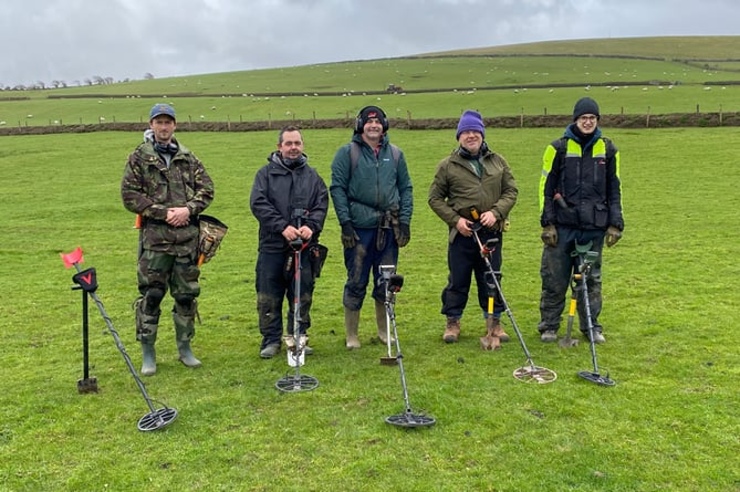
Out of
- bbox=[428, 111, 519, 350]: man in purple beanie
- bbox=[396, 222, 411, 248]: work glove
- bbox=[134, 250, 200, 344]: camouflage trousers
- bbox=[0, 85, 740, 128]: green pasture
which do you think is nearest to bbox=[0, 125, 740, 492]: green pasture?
bbox=[134, 250, 200, 344]: camouflage trousers

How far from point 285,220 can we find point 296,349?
5.47 ft

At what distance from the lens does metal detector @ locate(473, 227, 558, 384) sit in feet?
21.0

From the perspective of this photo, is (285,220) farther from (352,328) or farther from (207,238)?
(352,328)

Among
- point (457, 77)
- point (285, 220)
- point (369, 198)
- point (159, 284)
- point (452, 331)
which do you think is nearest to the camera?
point (159, 284)

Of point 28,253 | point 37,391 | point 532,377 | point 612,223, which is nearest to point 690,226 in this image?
point 612,223

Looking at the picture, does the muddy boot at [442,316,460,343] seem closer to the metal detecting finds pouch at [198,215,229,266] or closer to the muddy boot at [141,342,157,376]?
the metal detecting finds pouch at [198,215,229,266]

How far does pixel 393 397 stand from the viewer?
603cm

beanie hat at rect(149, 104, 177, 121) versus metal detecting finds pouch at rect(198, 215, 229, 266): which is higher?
beanie hat at rect(149, 104, 177, 121)

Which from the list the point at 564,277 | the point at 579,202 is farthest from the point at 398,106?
the point at 579,202

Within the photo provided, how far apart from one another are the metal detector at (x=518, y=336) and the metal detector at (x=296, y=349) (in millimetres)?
2321

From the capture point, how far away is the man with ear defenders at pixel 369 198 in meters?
7.28

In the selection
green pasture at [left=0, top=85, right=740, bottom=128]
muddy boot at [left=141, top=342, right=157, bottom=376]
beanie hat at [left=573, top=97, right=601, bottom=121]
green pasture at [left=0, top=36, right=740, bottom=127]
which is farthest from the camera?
green pasture at [left=0, top=36, right=740, bottom=127]

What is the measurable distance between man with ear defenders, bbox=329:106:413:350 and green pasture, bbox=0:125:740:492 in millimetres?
1272

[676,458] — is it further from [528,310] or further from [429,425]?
[528,310]
